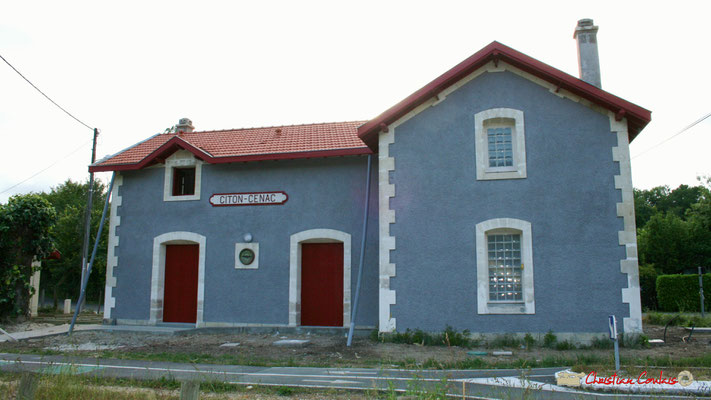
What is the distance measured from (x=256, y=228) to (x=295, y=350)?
4.22 m

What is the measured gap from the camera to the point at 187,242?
14.0m

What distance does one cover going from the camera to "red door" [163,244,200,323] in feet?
45.6

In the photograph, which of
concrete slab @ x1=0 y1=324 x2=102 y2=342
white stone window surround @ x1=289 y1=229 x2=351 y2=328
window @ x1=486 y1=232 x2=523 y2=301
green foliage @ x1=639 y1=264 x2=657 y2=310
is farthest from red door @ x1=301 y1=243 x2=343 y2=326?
green foliage @ x1=639 y1=264 x2=657 y2=310

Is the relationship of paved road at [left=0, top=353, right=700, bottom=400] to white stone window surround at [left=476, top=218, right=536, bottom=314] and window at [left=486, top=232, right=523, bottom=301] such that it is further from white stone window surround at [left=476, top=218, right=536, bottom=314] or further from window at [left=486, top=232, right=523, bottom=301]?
window at [left=486, top=232, right=523, bottom=301]

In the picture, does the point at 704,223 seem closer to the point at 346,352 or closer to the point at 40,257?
the point at 346,352

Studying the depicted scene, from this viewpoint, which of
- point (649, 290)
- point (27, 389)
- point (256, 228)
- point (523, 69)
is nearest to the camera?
point (27, 389)

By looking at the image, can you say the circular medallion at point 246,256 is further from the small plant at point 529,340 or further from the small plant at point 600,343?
the small plant at point 600,343

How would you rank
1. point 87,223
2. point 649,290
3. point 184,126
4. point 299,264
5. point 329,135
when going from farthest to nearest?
point 649,290, point 87,223, point 184,126, point 329,135, point 299,264

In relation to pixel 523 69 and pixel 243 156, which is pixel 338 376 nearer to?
pixel 243 156

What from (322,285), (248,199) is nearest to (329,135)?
(248,199)

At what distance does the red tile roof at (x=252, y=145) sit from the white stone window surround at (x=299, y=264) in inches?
78.4

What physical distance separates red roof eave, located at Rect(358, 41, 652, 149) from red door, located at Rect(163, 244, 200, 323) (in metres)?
6.04

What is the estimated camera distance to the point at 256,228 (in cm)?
1338

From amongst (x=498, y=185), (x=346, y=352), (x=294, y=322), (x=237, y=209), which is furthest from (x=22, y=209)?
(x=498, y=185)
